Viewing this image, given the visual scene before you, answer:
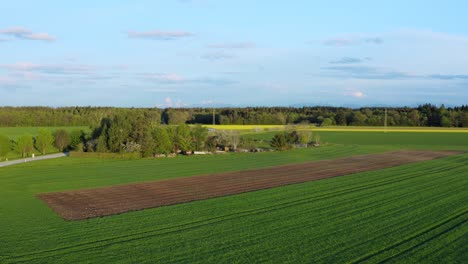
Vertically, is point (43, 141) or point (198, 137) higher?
point (198, 137)

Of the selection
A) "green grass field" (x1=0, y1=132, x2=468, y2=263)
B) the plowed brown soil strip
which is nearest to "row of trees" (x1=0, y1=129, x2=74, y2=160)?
"green grass field" (x1=0, y1=132, x2=468, y2=263)

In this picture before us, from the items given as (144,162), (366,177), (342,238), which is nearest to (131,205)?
(342,238)

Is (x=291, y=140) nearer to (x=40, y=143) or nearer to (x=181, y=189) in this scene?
(x=40, y=143)

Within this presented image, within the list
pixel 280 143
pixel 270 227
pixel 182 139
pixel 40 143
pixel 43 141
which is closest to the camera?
pixel 270 227

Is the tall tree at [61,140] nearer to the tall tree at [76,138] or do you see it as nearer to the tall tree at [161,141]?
the tall tree at [76,138]

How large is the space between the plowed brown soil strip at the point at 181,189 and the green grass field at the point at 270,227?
4.18 feet

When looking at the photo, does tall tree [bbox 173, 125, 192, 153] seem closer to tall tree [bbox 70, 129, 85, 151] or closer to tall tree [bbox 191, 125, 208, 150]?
tall tree [bbox 191, 125, 208, 150]

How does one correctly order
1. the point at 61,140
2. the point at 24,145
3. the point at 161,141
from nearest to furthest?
the point at 24,145, the point at 161,141, the point at 61,140

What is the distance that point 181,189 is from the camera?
2841cm

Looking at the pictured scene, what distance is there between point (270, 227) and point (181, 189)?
37.5 ft

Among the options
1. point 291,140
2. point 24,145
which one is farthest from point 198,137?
point 24,145

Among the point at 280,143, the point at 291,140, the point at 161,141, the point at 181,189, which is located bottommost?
the point at 181,189

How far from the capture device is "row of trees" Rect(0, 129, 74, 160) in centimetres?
5077

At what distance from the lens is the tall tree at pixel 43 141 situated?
5494 centimetres
